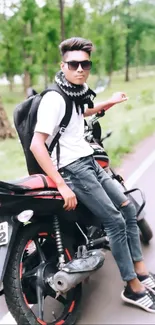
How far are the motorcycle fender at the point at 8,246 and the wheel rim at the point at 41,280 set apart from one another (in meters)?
0.17

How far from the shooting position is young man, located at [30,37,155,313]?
3039 millimetres

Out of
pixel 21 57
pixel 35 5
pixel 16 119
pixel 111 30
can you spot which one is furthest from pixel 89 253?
pixel 111 30

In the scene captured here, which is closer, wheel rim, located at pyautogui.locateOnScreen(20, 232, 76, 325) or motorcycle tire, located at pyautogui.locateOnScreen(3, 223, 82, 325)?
motorcycle tire, located at pyautogui.locateOnScreen(3, 223, 82, 325)

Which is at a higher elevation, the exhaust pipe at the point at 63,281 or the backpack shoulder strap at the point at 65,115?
the backpack shoulder strap at the point at 65,115

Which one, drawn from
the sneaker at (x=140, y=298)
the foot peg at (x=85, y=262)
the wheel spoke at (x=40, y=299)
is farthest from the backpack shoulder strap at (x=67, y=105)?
the sneaker at (x=140, y=298)

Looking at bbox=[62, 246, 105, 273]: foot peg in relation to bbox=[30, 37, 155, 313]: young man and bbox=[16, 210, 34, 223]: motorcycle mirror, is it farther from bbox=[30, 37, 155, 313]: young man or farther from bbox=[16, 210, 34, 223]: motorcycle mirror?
bbox=[16, 210, 34, 223]: motorcycle mirror

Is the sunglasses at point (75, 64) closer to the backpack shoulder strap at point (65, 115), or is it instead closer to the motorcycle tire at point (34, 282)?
the backpack shoulder strap at point (65, 115)

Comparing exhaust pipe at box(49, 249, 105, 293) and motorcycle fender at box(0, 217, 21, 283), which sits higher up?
motorcycle fender at box(0, 217, 21, 283)

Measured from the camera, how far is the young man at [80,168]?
9.97ft

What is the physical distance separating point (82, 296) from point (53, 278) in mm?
688

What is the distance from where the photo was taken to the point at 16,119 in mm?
3363

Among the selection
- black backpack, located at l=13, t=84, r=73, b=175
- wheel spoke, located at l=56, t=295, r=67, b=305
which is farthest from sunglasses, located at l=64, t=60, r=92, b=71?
wheel spoke, located at l=56, t=295, r=67, b=305

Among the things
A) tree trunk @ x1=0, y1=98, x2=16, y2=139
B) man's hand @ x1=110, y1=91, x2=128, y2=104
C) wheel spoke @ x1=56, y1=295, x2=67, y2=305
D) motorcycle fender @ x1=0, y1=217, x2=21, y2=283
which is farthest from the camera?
tree trunk @ x1=0, y1=98, x2=16, y2=139

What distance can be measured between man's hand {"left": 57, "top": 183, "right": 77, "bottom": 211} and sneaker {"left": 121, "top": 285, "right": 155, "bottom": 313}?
824mm
